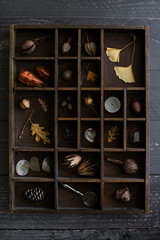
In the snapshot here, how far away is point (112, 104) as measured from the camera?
0.74 m

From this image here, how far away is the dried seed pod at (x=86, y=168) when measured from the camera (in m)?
0.73

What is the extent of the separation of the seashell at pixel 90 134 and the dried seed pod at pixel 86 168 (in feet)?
0.23

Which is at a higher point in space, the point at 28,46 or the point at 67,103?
the point at 28,46

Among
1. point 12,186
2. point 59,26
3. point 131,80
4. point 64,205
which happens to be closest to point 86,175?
point 64,205

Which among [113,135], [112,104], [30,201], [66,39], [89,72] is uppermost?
[66,39]

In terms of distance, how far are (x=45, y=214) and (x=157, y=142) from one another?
45 centimetres

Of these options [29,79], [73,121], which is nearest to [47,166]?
[73,121]

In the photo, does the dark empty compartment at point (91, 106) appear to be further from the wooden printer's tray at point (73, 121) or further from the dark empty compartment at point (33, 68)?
the dark empty compartment at point (33, 68)

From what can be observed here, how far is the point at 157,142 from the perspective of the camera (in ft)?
2.51

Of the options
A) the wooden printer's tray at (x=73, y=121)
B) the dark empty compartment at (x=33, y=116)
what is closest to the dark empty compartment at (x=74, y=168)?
the wooden printer's tray at (x=73, y=121)

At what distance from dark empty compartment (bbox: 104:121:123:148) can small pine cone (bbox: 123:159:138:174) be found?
0.06 meters

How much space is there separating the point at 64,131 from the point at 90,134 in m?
0.09

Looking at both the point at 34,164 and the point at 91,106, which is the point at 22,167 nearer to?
the point at 34,164

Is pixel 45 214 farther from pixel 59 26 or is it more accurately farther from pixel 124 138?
pixel 59 26
